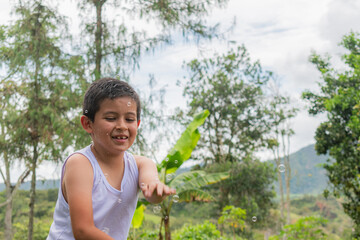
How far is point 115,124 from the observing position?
1210mm

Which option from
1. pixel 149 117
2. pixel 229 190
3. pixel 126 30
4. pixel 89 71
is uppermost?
pixel 126 30

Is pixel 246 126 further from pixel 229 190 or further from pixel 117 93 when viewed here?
pixel 117 93

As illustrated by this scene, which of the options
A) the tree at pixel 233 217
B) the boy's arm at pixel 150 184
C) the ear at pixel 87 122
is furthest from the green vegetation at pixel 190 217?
the ear at pixel 87 122

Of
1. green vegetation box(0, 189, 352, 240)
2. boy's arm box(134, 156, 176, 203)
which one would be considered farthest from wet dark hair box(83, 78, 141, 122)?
green vegetation box(0, 189, 352, 240)

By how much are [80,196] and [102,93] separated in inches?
13.7

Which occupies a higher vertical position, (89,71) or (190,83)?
(190,83)

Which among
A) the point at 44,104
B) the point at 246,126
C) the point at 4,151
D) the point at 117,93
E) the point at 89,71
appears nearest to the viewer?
the point at 117,93

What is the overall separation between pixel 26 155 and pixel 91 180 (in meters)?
9.65

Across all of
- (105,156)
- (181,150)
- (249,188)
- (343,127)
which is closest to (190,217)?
(249,188)

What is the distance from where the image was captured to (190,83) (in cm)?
1672

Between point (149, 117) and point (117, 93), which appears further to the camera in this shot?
point (149, 117)

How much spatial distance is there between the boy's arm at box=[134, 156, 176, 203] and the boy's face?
0.14 metres

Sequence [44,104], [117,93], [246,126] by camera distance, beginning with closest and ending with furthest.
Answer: [117,93] → [44,104] → [246,126]

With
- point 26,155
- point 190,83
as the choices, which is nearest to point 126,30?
point 26,155
